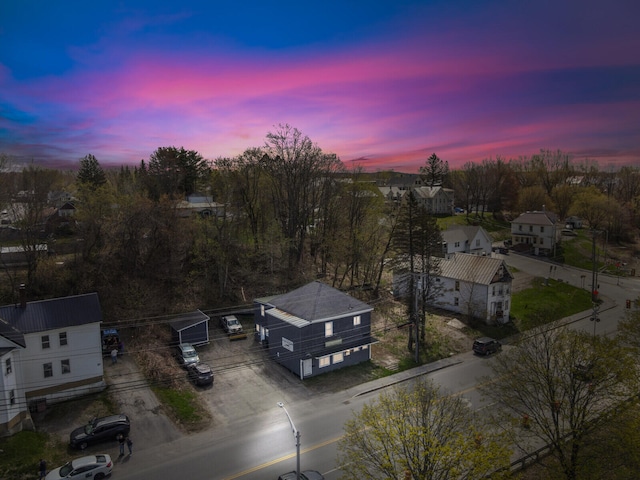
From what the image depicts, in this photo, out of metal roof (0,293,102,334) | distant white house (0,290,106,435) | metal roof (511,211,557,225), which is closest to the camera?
distant white house (0,290,106,435)

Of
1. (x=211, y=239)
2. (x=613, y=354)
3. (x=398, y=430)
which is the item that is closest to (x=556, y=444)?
(x=613, y=354)

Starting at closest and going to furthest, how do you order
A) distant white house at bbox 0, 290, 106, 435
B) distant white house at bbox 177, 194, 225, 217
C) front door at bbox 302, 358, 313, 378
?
distant white house at bbox 0, 290, 106, 435 < front door at bbox 302, 358, 313, 378 < distant white house at bbox 177, 194, 225, 217

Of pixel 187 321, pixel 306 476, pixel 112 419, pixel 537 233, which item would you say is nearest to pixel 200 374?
pixel 112 419

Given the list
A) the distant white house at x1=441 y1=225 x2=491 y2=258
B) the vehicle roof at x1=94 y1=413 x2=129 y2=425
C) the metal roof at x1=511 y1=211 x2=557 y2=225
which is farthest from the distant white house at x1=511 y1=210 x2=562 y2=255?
the vehicle roof at x1=94 y1=413 x2=129 y2=425

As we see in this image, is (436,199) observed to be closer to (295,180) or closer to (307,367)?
(295,180)

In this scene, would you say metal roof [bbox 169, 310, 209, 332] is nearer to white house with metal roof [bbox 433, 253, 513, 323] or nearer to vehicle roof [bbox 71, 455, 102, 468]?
vehicle roof [bbox 71, 455, 102, 468]

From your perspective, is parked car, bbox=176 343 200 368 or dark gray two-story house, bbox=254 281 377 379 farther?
parked car, bbox=176 343 200 368
